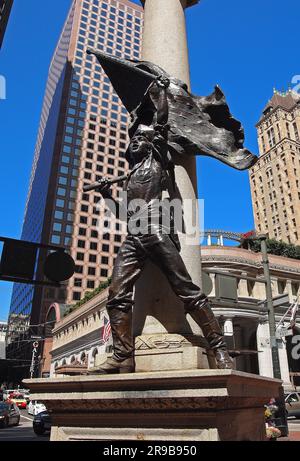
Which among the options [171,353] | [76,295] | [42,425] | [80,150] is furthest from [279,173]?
[171,353]

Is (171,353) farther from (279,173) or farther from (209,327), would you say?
(279,173)

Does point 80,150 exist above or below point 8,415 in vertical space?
above

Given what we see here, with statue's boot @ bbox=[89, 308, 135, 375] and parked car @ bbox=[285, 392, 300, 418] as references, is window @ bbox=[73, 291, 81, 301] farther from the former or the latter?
statue's boot @ bbox=[89, 308, 135, 375]

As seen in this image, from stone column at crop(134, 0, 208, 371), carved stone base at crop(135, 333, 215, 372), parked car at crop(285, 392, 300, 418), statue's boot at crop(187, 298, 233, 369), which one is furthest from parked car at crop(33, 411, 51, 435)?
statue's boot at crop(187, 298, 233, 369)

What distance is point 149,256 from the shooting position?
4484 millimetres

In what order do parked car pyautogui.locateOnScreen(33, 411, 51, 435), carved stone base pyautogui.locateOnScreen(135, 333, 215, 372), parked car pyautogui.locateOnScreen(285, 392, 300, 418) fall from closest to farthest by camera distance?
carved stone base pyautogui.locateOnScreen(135, 333, 215, 372)
parked car pyautogui.locateOnScreen(33, 411, 51, 435)
parked car pyautogui.locateOnScreen(285, 392, 300, 418)

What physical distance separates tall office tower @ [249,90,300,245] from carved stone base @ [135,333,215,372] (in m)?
90.9

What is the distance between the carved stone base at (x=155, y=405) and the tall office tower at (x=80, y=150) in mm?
86231

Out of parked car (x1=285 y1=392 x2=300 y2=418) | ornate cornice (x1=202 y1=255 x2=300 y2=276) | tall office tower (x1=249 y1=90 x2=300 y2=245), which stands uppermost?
tall office tower (x1=249 y1=90 x2=300 y2=245)

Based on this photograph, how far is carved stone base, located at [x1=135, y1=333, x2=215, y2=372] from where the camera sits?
13.3 ft

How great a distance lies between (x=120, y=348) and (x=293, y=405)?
25.8m

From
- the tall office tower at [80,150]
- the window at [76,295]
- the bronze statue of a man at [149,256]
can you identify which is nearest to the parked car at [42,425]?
the bronze statue of a man at [149,256]

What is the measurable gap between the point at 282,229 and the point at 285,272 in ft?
181
